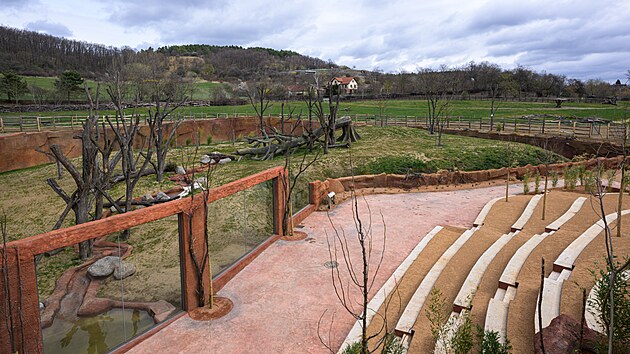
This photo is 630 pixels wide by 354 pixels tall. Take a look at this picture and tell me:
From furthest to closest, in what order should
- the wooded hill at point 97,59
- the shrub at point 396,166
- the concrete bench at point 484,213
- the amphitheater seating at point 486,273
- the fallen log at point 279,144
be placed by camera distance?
the wooded hill at point 97,59
the fallen log at point 279,144
the shrub at point 396,166
the concrete bench at point 484,213
the amphitheater seating at point 486,273

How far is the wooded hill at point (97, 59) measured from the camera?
8156cm

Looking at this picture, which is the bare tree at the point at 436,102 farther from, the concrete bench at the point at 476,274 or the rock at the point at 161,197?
the rock at the point at 161,197

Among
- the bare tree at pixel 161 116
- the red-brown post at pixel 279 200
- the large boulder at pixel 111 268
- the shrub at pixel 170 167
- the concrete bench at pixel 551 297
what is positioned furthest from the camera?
the shrub at pixel 170 167

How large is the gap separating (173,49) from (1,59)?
9467 centimetres

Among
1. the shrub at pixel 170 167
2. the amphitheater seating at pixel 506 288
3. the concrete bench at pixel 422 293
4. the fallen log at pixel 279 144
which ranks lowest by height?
the concrete bench at pixel 422 293

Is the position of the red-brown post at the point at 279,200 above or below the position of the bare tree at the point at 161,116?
below

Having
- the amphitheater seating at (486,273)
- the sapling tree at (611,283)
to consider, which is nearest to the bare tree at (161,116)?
the amphitheater seating at (486,273)

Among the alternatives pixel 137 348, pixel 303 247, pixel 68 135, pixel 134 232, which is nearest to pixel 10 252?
pixel 137 348

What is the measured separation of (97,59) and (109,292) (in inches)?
4379

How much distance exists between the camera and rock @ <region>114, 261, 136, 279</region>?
7728mm

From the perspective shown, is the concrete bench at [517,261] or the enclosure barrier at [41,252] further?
the concrete bench at [517,261]

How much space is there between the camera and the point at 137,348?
613 cm

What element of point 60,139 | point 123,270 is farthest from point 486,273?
point 60,139

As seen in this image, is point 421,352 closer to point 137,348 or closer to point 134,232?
point 137,348
